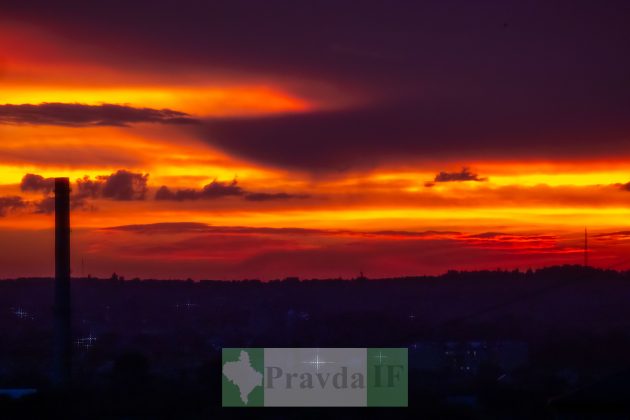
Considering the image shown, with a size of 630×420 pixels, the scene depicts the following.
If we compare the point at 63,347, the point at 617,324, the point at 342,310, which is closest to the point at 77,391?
the point at 63,347

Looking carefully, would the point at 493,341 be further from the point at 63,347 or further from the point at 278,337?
the point at 63,347

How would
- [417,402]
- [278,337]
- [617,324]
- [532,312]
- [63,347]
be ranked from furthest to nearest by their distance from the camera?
1. [532,312]
2. [617,324]
3. [278,337]
4. [63,347]
5. [417,402]

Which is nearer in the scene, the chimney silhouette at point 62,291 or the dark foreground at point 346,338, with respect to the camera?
the dark foreground at point 346,338

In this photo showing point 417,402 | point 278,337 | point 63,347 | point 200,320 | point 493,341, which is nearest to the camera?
point 417,402

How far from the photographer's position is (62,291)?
58438mm

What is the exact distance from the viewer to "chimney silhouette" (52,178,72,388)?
57438 millimetres

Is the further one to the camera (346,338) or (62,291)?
(346,338)

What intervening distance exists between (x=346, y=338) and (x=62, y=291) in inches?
1076

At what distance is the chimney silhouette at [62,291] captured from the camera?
188 feet

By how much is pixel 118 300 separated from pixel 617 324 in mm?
52237

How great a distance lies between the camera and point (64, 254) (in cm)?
5900

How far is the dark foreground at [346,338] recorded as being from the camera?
51.3 m

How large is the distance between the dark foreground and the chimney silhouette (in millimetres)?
1385

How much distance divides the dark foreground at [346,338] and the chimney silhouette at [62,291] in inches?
54.5
